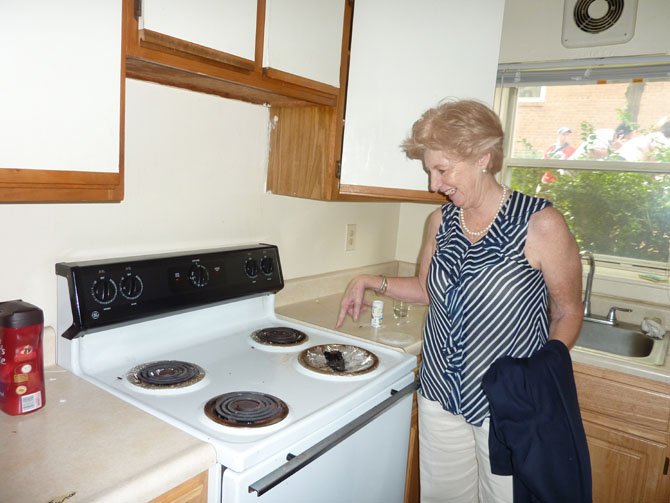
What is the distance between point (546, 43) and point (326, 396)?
1.76 m

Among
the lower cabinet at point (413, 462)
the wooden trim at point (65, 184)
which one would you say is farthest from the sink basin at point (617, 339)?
the wooden trim at point (65, 184)

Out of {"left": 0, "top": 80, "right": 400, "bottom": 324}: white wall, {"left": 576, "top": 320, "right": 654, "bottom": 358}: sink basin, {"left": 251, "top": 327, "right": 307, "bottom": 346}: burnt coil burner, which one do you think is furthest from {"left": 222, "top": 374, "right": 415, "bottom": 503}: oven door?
{"left": 576, "top": 320, "right": 654, "bottom": 358}: sink basin

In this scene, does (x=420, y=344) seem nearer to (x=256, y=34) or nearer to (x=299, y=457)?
(x=299, y=457)

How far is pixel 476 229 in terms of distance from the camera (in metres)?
1.25

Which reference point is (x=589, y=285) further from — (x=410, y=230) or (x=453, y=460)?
(x=453, y=460)

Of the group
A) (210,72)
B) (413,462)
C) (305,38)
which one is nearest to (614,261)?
(413,462)

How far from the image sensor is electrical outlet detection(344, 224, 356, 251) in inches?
84.7

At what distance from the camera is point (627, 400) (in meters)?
1.54

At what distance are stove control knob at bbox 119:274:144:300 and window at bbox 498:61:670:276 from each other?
5.74 ft

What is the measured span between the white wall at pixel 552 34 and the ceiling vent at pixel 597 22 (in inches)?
0.8

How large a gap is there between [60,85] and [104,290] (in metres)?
0.49

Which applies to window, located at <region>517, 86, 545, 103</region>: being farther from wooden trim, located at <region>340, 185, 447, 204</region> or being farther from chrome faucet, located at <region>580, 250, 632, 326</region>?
wooden trim, located at <region>340, 185, 447, 204</region>

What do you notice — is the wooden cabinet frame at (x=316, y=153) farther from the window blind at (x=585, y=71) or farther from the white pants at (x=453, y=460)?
the window blind at (x=585, y=71)

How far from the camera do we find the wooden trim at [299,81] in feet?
4.04
